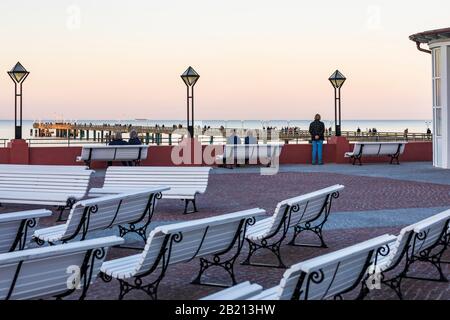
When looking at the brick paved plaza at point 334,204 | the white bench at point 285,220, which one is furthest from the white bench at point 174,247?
the white bench at point 285,220

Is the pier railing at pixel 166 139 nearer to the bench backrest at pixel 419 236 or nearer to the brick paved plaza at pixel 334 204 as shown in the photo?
the brick paved plaza at pixel 334 204

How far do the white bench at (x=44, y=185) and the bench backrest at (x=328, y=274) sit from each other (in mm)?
6316

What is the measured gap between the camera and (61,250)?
4.46 m

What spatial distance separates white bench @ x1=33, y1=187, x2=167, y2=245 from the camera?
23.6 ft

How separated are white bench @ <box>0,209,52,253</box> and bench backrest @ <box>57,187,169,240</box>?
85 centimetres

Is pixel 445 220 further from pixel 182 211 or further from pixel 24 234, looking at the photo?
pixel 182 211

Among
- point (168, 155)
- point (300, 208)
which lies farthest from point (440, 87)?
point (300, 208)

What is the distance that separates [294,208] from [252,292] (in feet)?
12.7

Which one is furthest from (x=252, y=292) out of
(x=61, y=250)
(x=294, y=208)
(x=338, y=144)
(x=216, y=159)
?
(x=338, y=144)

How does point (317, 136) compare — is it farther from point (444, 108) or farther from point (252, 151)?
point (444, 108)

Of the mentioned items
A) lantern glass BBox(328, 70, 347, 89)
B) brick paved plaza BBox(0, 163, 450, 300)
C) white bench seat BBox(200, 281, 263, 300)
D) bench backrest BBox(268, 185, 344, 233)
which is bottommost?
brick paved plaza BBox(0, 163, 450, 300)

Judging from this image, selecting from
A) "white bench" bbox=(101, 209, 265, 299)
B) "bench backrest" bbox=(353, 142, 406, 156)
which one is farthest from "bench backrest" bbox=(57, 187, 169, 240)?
"bench backrest" bbox=(353, 142, 406, 156)

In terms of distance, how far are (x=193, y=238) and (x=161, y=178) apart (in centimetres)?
589

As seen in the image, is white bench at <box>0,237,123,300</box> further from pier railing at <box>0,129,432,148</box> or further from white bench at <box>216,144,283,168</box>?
pier railing at <box>0,129,432,148</box>
